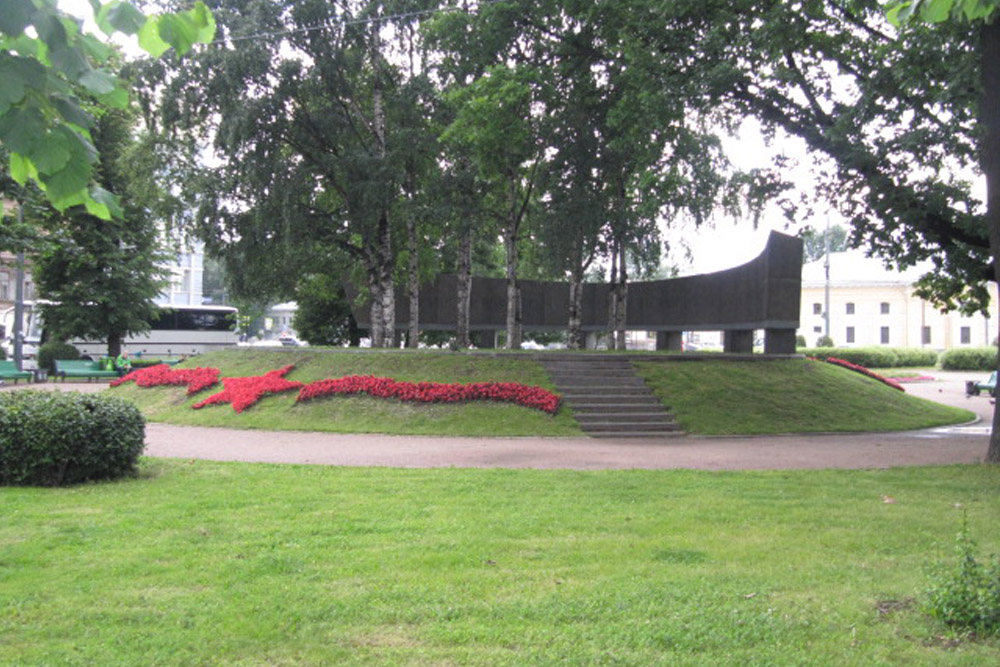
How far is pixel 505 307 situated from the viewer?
27359 millimetres

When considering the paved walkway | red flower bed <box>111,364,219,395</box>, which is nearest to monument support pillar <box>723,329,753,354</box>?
the paved walkway

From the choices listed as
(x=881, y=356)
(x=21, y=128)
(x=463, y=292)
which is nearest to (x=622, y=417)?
(x=463, y=292)

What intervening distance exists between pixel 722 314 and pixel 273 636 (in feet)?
Answer: 67.7

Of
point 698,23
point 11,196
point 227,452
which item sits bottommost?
point 227,452

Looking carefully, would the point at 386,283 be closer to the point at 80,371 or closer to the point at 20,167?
the point at 80,371

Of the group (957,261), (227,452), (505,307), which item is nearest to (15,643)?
(227,452)

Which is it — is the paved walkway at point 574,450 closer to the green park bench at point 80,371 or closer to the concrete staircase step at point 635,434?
the concrete staircase step at point 635,434

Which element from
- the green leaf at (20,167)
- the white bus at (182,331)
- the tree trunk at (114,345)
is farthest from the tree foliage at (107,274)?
the green leaf at (20,167)

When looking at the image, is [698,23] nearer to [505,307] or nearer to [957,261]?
[957,261]

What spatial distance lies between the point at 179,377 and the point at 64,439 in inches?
489

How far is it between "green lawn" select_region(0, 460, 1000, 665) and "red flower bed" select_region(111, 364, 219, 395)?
1145 cm

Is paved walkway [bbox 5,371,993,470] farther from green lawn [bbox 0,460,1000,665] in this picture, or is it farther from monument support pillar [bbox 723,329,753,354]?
monument support pillar [bbox 723,329,753,354]

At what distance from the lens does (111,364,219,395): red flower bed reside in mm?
19266

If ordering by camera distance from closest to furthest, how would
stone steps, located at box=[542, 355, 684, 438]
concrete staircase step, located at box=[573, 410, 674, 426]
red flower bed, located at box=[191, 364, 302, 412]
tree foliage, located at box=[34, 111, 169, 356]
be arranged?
stone steps, located at box=[542, 355, 684, 438]
concrete staircase step, located at box=[573, 410, 674, 426]
red flower bed, located at box=[191, 364, 302, 412]
tree foliage, located at box=[34, 111, 169, 356]
